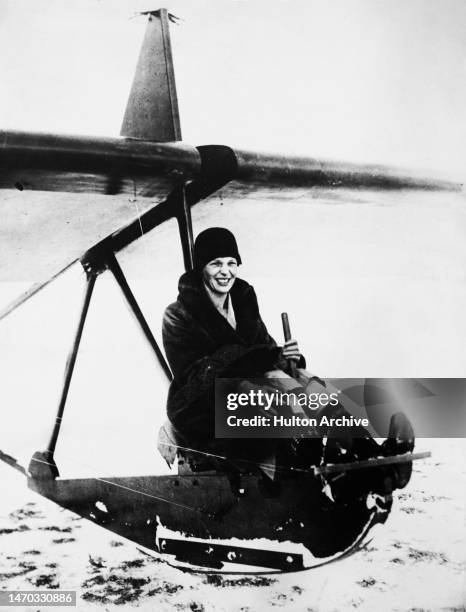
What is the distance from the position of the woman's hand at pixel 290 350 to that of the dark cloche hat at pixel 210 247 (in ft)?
1.30

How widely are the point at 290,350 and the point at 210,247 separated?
1.60 ft

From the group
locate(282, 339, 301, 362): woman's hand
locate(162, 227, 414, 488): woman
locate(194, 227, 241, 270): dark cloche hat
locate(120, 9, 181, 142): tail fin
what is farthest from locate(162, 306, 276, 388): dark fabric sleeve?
locate(120, 9, 181, 142): tail fin

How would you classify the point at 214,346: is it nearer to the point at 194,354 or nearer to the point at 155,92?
the point at 194,354

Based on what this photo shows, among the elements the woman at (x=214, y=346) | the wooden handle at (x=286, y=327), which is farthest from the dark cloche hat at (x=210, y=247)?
the wooden handle at (x=286, y=327)

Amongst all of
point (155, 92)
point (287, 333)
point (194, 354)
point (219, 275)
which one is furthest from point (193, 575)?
point (155, 92)

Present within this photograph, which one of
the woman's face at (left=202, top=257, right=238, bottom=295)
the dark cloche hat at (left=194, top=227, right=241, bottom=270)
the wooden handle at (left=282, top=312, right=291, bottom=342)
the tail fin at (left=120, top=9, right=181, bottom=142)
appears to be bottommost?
the wooden handle at (left=282, top=312, right=291, bottom=342)

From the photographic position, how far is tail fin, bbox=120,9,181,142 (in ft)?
7.41

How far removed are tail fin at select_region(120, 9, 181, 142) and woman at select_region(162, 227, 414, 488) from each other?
0.42 meters

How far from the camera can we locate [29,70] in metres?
2.29

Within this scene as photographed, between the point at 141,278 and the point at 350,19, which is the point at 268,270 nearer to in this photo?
the point at 141,278

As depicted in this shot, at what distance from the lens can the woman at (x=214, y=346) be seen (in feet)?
7.39

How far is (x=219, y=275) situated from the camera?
7.57 feet

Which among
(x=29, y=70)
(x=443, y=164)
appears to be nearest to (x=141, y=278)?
(x=29, y=70)

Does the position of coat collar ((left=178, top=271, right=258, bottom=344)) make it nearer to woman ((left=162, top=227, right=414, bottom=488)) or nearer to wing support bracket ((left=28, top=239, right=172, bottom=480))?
woman ((left=162, top=227, right=414, bottom=488))
